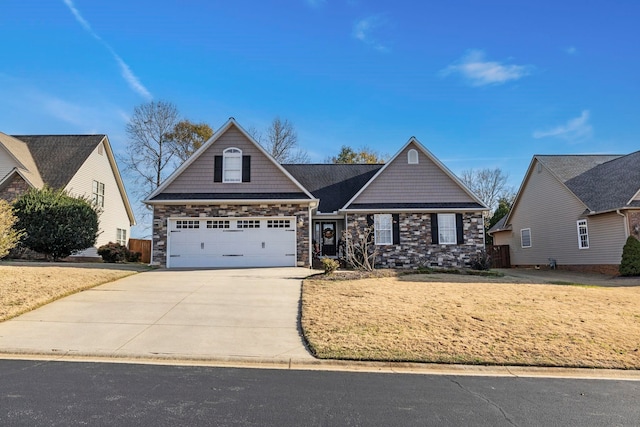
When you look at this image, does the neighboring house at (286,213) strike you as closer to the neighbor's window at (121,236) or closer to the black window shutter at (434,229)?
the black window shutter at (434,229)

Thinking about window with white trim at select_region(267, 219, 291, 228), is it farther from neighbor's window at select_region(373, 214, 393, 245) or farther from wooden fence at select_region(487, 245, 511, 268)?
wooden fence at select_region(487, 245, 511, 268)

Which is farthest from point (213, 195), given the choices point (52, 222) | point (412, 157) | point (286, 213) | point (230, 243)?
point (412, 157)

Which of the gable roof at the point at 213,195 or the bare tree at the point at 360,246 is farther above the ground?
the gable roof at the point at 213,195

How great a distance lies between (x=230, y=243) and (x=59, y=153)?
12.7 meters

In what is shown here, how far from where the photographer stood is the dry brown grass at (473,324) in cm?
732

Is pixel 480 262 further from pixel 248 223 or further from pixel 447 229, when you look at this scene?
pixel 248 223

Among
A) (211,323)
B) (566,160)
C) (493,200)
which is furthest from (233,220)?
(493,200)

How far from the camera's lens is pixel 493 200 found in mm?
44906

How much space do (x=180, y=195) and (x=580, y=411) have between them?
16.6 meters

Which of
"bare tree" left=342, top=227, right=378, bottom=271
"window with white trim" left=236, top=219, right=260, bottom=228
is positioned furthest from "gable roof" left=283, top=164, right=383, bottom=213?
"window with white trim" left=236, top=219, right=260, bottom=228

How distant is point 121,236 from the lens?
1082 inches

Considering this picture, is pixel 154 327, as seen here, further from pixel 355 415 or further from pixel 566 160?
pixel 566 160

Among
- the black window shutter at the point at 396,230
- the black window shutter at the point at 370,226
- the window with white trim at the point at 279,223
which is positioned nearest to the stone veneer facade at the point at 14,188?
the window with white trim at the point at 279,223

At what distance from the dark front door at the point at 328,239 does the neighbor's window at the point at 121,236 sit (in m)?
13.5
